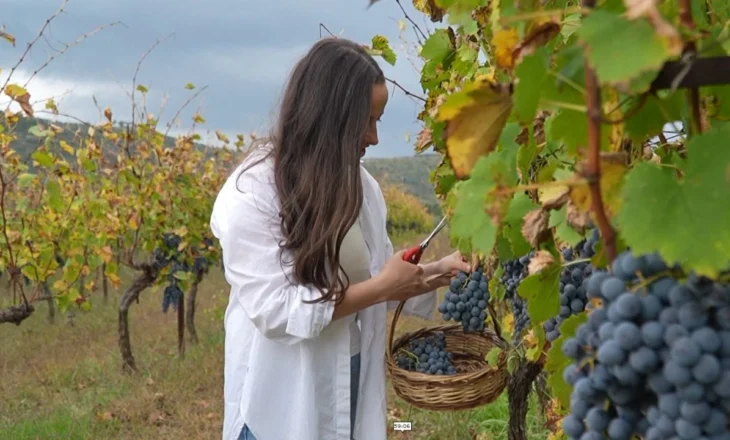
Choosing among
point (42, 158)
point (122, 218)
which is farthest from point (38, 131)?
point (122, 218)

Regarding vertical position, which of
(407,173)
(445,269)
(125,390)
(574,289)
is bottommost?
(125,390)

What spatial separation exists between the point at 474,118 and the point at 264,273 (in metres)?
1.49

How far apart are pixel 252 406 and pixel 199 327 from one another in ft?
23.5

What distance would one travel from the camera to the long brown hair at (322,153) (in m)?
2.28

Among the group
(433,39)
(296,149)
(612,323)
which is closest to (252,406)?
(296,149)

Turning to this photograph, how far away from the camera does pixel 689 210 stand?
678 millimetres

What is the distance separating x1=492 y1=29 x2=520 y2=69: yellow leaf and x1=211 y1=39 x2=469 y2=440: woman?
1.47 m

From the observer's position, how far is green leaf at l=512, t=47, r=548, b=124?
2.45 ft

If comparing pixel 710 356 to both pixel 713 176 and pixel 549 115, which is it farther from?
pixel 549 115

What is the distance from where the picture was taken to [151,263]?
7.55 metres

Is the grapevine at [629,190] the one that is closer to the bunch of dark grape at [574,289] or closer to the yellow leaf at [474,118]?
the yellow leaf at [474,118]

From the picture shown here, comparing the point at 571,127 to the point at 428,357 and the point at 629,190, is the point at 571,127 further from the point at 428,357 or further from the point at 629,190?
the point at 428,357

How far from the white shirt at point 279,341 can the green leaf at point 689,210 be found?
1.59 metres

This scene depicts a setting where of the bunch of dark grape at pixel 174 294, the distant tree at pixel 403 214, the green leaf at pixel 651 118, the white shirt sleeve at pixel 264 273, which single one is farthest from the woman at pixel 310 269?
the distant tree at pixel 403 214
